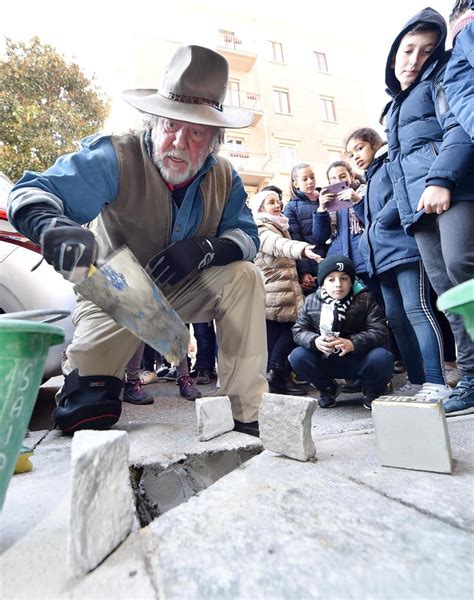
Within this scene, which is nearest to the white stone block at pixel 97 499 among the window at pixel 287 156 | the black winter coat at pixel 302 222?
the black winter coat at pixel 302 222

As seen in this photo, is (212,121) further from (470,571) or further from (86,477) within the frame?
(470,571)

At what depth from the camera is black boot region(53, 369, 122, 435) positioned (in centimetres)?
180

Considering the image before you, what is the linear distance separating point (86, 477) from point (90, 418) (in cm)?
112

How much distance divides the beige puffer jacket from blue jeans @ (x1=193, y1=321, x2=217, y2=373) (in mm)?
677

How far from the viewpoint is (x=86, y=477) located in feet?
2.55

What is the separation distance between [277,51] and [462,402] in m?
16.7

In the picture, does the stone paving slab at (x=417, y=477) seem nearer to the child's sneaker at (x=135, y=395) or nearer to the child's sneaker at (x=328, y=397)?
the child's sneaker at (x=328, y=397)

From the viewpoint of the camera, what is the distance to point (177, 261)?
1.83 meters

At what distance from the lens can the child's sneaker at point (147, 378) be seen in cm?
341

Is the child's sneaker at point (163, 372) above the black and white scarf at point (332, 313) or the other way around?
the other way around

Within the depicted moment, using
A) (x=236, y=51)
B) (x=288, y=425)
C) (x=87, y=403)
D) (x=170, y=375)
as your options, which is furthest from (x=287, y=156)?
(x=288, y=425)

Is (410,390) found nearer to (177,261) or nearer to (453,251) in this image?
(453,251)

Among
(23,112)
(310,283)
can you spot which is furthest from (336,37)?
(310,283)

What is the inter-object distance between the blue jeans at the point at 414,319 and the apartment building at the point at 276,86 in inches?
429
